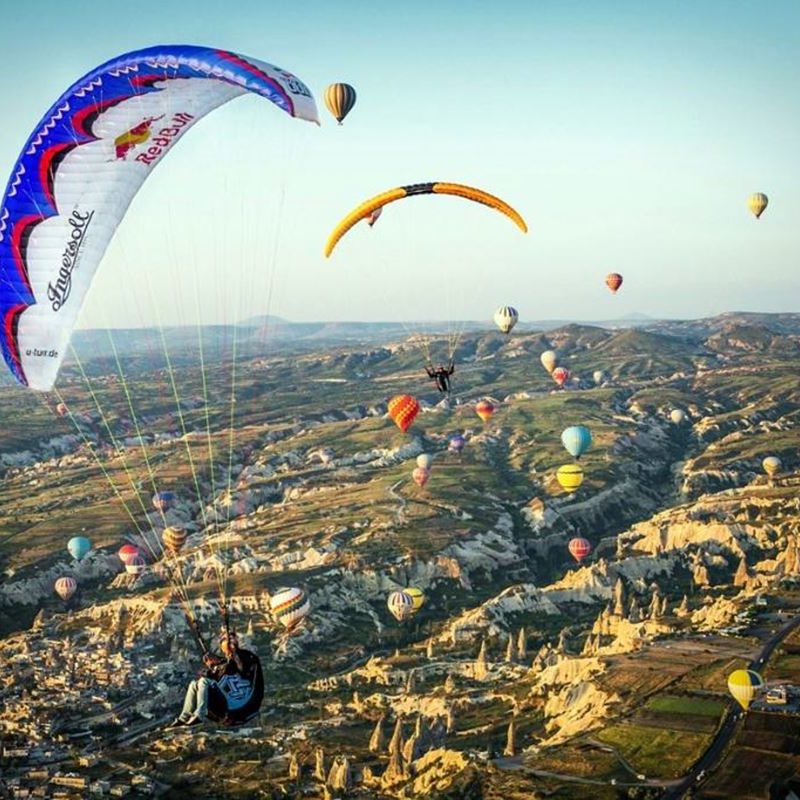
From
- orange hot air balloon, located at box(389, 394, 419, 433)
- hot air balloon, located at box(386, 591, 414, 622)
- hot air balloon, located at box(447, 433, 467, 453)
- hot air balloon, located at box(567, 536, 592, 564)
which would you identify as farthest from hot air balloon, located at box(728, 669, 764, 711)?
hot air balloon, located at box(447, 433, 467, 453)

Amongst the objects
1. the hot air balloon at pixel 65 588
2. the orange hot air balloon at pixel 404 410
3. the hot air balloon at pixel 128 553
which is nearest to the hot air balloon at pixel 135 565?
the hot air balloon at pixel 128 553

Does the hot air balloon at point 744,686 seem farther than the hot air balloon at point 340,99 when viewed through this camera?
Yes

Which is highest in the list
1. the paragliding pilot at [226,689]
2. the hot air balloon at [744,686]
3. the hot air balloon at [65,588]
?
the paragliding pilot at [226,689]

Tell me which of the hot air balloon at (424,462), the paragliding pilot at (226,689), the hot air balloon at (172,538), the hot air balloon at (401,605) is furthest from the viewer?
the hot air balloon at (424,462)

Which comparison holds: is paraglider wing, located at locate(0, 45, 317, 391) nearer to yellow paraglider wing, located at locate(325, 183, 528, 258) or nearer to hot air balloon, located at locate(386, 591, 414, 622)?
yellow paraglider wing, located at locate(325, 183, 528, 258)

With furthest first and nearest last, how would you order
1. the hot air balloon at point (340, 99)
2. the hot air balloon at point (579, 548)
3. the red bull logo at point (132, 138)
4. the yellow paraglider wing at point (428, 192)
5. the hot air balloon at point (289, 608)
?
the hot air balloon at point (579, 548) → the hot air balloon at point (289, 608) → the hot air balloon at point (340, 99) → the yellow paraglider wing at point (428, 192) → the red bull logo at point (132, 138)

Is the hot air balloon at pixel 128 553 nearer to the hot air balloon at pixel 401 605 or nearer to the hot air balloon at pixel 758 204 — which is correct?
the hot air balloon at pixel 401 605

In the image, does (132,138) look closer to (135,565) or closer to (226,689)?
(226,689)

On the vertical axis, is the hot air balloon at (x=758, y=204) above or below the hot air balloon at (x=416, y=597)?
above
